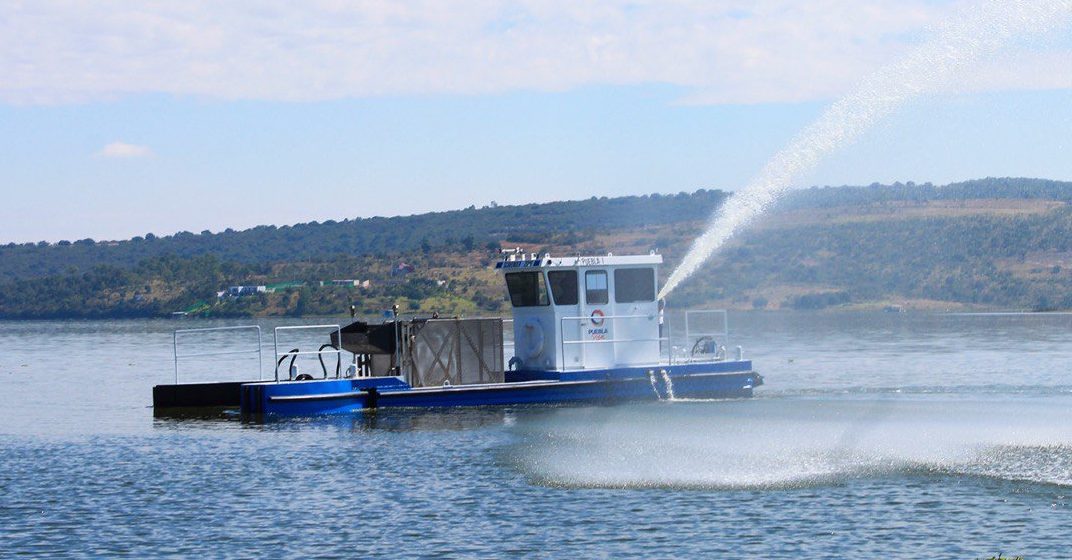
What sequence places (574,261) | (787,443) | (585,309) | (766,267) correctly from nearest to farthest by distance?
(787,443) < (574,261) < (585,309) < (766,267)

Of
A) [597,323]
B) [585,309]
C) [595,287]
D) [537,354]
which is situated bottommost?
[537,354]

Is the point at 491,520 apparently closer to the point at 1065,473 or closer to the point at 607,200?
the point at 1065,473

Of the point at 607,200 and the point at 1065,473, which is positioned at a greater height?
the point at 607,200

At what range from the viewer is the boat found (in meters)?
35.6

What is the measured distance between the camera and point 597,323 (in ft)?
121

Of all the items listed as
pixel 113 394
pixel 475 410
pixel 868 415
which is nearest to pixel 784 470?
pixel 868 415

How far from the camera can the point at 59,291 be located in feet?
583

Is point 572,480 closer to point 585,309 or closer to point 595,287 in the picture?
point 585,309

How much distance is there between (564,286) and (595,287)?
779 mm

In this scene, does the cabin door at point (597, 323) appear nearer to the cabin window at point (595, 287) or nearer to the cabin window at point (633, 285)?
the cabin window at point (595, 287)

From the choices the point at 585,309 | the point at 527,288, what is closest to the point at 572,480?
the point at 585,309

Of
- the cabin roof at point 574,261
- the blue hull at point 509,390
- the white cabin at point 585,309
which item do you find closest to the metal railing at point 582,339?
the white cabin at point 585,309

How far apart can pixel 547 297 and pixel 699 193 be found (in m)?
143

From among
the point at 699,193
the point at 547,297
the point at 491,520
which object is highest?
the point at 699,193
